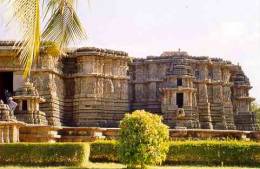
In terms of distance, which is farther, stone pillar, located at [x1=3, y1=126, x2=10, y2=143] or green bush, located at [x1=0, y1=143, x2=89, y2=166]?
stone pillar, located at [x1=3, y1=126, x2=10, y2=143]

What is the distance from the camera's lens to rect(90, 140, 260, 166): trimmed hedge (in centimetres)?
1983

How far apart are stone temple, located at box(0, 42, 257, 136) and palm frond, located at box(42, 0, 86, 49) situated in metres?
17.8

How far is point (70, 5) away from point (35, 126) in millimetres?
15910

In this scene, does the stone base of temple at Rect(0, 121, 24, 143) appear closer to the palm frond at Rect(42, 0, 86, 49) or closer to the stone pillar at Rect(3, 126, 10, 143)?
the stone pillar at Rect(3, 126, 10, 143)

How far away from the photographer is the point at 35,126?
23.9m

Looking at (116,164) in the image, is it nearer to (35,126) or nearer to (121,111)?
(35,126)

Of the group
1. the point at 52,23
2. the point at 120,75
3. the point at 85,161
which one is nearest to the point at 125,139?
the point at 85,161

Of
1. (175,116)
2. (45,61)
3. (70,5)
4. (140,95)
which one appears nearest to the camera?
(70,5)

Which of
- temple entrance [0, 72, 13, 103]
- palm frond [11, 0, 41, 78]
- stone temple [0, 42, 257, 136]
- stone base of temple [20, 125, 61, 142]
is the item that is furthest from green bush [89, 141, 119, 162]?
temple entrance [0, 72, 13, 103]

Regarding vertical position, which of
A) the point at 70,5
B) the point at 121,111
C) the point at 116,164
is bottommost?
the point at 116,164

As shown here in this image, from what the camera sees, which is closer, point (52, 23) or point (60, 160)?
point (52, 23)

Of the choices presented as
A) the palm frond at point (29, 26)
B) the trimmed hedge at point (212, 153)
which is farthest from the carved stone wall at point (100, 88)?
the palm frond at point (29, 26)

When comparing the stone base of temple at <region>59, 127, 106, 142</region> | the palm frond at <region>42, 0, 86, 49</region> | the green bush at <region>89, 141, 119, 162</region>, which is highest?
the palm frond at <region>42, 0, 86, 49</region>

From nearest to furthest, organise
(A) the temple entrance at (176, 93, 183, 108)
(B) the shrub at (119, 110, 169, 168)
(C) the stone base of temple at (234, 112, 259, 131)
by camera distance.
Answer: (B) the shrub at (119, 110, 169, 168), (A) the temple entrance at (176, 93, 183, 108), (C) the stone base of temple at (234, 112, 259, 131)
